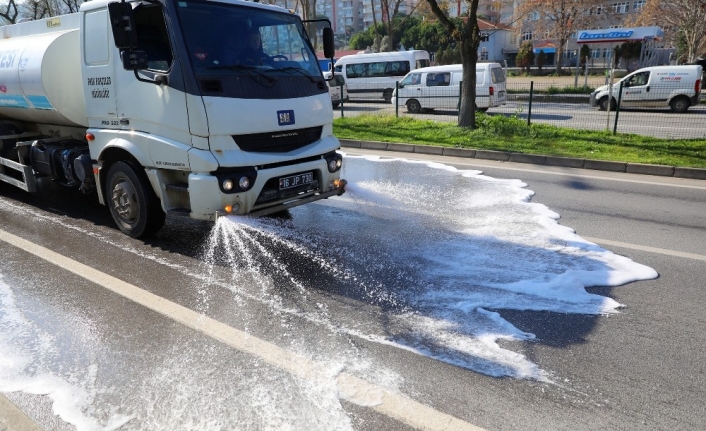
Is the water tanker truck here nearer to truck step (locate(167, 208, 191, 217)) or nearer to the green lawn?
truck step (locate(167, 208, 191, 217))

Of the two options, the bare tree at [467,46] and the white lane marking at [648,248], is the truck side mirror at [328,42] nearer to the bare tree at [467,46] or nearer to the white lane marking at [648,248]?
the white lane marking at [648,248]

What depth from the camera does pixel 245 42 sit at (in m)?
5.44

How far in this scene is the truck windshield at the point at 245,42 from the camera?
16.6ft

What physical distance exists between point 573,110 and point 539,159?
39.1 feet

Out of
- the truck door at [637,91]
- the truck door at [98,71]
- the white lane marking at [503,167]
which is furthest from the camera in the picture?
the truck door at [637,91]

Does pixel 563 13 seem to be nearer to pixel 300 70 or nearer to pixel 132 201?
pixel 300 70

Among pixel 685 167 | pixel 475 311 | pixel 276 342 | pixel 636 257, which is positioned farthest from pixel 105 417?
pixel 685 167

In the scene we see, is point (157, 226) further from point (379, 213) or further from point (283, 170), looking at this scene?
point (379, 213)

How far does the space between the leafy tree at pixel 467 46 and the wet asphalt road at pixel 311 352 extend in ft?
27.8

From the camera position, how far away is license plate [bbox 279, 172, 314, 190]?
5.43 m

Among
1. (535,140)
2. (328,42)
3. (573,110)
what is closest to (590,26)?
(573,110)

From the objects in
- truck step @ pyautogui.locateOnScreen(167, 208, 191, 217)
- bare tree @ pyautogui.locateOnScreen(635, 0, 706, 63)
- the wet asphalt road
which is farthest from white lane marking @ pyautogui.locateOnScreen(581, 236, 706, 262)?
Answer: bare tree @ pyautogui.locateOnScreen(635, 0, 706, 63)

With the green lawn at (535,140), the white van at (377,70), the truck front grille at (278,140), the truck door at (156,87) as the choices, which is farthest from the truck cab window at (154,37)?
the white van at (377,70)

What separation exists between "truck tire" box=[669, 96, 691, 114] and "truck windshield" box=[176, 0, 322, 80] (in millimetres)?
19047
